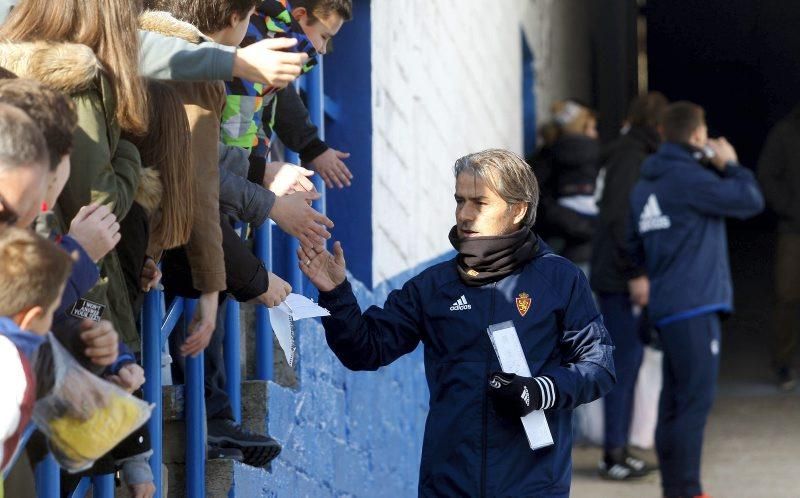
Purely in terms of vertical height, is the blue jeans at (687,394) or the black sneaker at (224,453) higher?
the black sneaker at (224,453)

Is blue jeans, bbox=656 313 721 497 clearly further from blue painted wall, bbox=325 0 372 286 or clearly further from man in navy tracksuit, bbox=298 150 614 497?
man in navy tracksuit, bbox=298 150 614 497

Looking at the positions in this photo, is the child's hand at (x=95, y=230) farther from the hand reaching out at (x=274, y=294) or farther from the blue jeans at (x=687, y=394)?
the blue jeans at (x=687, y=394)

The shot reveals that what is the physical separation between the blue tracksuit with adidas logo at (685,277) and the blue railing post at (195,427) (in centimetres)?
283

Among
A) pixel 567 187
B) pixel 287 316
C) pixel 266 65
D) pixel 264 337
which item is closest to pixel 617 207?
pixel 567 187

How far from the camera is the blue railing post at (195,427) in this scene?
13.4 feet

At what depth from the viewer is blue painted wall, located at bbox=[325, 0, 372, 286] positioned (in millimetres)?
5820

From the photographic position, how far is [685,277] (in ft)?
21.4

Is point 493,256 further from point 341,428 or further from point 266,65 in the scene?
point 341,428

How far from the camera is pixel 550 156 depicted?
879 centimetres

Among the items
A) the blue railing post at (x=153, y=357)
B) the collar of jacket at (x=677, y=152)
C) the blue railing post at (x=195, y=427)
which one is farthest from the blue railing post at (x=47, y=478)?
the collar of jacket at (x=677, y=152)

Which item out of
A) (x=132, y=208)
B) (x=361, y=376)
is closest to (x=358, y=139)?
(x=361, y=376)

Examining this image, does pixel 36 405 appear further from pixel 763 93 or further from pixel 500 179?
pixel 763 93

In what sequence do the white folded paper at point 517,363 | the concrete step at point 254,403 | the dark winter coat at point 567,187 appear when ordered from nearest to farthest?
1. the white folded paper at point 517,363
2. the concrete step at point 254,403
3. the dark winter coat at point 567,187

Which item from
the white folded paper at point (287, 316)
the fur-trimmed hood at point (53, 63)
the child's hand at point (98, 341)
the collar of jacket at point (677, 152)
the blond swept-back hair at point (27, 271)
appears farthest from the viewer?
the collar of jacket at point (677, 152)
